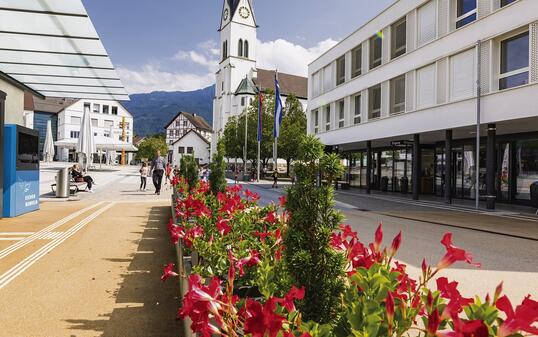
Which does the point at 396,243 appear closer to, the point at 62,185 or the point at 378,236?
the point at 378,236

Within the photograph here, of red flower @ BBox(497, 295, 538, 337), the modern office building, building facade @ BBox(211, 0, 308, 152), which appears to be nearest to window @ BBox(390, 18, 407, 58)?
the modern office building

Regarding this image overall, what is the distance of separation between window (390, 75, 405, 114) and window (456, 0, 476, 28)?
452 centimetres

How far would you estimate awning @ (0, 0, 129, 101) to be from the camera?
8109 millimetres

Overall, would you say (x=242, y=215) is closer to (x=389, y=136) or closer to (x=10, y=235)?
(x=10, y=235)

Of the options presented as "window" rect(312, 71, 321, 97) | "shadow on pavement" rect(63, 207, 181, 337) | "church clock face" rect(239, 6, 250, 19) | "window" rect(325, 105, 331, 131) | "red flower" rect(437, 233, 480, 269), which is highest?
"church clock face" rect(239, 6, 250, 19)

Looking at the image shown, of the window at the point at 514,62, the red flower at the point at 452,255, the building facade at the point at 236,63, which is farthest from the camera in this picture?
the building facade at the point at 236,63

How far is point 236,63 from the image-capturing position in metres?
89.6

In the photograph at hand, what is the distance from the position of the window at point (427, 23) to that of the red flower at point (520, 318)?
2088cm

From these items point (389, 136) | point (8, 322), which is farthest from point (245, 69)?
point (8, 322)

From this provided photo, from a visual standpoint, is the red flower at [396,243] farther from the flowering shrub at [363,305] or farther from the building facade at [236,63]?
the building facade at [236,63]

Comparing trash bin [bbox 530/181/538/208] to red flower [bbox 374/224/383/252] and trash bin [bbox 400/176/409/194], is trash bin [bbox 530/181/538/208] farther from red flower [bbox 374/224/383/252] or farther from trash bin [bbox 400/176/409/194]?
red flower [bbox 374/224/383/252]

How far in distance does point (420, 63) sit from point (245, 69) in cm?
7327

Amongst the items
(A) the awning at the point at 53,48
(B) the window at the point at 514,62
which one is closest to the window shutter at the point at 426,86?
(B) the window at the point at 514,62

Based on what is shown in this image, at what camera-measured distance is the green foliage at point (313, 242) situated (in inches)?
89.7
